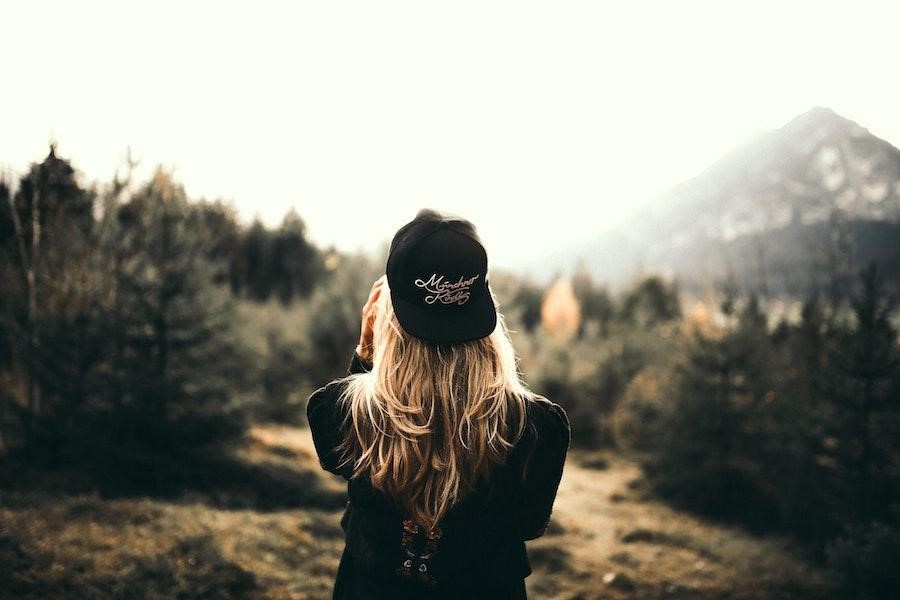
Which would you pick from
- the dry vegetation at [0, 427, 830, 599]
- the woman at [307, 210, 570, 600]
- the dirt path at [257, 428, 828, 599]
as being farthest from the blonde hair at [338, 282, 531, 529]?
the dirt path at [257, 428, 828, 599]

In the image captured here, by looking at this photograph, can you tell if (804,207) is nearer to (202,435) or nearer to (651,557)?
(651,557)

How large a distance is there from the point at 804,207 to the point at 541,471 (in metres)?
25.1

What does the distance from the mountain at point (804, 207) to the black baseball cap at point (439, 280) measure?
335 inches

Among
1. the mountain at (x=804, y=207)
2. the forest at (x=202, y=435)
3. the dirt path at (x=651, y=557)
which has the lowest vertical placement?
the dirt path at (x=651, y=557)

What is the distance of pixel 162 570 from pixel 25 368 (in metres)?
4.59

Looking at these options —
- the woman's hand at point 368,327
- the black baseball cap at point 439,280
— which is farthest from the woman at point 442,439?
the woman's hand at point 368,327

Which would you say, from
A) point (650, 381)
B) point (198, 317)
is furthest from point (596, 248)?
point (198, 317)

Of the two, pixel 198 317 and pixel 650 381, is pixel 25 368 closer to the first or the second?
pixel 198 317

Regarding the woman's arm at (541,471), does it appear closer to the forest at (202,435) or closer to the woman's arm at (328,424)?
the woman's arm at (328,424)

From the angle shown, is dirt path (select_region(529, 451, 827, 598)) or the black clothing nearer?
the black clothing

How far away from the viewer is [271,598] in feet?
16.3

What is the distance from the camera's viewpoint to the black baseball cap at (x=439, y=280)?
1.64 metres

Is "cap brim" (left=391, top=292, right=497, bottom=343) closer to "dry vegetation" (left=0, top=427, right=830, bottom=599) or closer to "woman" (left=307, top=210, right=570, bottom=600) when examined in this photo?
"woman" (left=307, top=210, right=570, bottom=600)

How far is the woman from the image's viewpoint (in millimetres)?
1655
